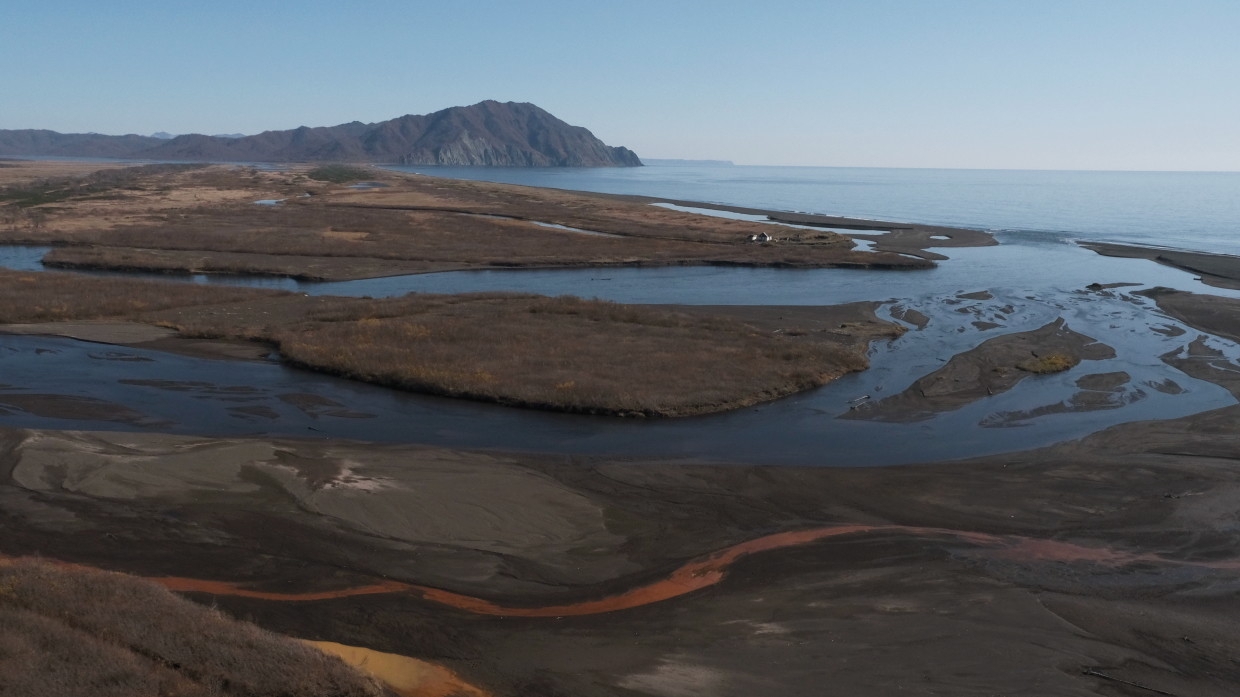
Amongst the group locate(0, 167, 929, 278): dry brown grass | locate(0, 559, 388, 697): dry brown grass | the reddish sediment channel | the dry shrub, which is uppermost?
locate(0, 167, 929, 278): dry brown grass

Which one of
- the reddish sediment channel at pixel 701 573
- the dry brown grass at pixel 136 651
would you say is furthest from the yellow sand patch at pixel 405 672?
the reddish sediment channel at pixel 701 573

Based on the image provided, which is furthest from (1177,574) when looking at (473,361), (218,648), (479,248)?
(479,248)

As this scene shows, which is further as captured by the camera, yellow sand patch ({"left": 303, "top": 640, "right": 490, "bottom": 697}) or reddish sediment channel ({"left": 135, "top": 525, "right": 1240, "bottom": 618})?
reddish sediment channel ({"left": 135, "top": 525, "right": 1240, "bottom": 618})

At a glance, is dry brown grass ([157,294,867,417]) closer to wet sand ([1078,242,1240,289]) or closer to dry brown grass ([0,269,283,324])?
dry brown grass ([0,269,283,324])

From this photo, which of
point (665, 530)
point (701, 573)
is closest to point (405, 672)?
point (701, 573)

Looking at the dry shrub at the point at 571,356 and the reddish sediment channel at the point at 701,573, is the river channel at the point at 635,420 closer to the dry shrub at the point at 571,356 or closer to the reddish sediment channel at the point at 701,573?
the dry shrub at the point at 571,356

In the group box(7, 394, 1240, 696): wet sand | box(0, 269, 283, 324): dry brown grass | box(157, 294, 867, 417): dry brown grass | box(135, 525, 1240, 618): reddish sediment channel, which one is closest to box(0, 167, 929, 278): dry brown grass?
box(0, 269, 283, 324): dry brown grass

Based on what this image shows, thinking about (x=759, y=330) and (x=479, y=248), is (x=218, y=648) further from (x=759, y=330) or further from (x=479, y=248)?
(x=479, y=248)
